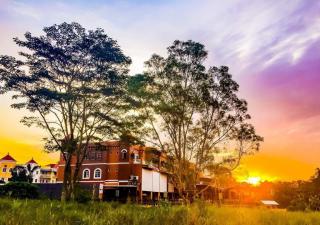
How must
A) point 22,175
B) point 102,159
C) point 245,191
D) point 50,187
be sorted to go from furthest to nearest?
point 245,191 < point 22,175 < point 102,159 < point 50,187

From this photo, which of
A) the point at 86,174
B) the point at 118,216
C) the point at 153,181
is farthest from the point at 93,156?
the point at 118,216

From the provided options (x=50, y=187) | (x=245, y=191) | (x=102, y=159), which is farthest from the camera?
(x=245, y=191)

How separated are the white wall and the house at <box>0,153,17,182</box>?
44.3 m

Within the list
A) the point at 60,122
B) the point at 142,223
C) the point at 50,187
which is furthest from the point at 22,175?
the point at 142,223

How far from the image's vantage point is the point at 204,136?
97.3 ft

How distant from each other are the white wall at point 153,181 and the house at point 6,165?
44305mm

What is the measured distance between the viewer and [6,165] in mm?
83562

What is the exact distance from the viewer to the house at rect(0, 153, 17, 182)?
3231 inches

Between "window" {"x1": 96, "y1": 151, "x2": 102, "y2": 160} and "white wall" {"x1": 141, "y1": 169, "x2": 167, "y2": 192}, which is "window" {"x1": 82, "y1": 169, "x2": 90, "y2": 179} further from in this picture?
"white wall" {"x1": 141, "y1": 169, "x2": 167, "y2": 192}

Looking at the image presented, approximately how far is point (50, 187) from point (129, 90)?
31.1m

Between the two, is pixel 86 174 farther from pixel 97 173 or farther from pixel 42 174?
pixel 42 174

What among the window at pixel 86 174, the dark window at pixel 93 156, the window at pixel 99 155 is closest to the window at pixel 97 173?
the window at pixel 86 174

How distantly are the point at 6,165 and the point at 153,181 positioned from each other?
46774 millimetres

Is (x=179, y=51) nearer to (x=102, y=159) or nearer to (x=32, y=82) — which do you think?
(x=32, y=82)
